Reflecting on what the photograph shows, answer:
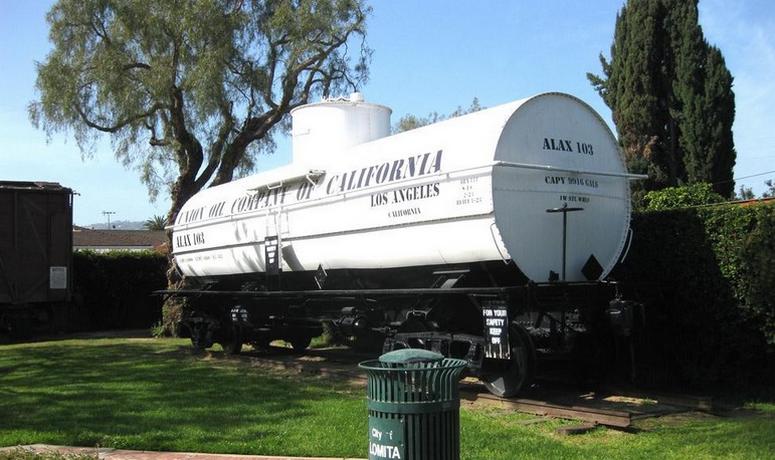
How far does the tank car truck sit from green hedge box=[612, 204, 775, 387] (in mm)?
591

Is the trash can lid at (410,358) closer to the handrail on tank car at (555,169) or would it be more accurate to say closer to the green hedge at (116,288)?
the handrail on tank car at (555,169)

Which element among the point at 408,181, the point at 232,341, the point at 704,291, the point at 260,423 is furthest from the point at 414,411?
the point at 232,341

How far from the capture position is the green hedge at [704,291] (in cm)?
949

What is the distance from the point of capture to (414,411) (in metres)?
5.07

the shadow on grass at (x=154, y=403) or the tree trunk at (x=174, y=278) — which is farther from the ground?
the tree trunk at (x=174, y=278)

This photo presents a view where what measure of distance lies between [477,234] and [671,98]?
2083 cm

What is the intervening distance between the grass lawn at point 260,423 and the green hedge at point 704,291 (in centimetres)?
92

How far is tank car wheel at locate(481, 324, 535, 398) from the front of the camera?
9766 mm

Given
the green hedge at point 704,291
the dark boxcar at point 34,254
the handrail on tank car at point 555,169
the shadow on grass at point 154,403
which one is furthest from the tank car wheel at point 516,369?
the dark boxcar at point 34,254

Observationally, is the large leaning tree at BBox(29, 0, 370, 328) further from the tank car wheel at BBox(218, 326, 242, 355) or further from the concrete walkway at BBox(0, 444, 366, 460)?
the concrete walkway at BBox(0, 444, 366, 460)

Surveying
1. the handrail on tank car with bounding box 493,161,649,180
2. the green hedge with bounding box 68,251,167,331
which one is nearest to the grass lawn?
the handrail on tank car with bounding box 493,161,649,180

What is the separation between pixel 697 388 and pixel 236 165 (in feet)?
52.9

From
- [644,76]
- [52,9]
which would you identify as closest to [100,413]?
[52,9]

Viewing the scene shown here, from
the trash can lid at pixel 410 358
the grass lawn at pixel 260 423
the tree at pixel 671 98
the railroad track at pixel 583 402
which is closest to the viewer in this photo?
the trash can lid at pixel 410 358
